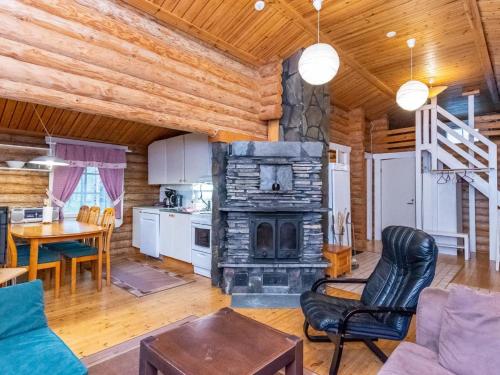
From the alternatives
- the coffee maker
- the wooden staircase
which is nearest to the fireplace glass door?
the coffee maker

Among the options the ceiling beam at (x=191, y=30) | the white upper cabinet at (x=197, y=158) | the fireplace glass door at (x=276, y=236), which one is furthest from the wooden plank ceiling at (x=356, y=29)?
the fireplace glass door at (x=276, y=236)

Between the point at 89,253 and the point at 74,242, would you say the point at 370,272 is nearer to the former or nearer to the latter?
the point at 89,253

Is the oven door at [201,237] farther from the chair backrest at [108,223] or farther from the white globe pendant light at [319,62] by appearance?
the white globe pendant light at [319,62]

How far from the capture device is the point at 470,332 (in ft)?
4.87

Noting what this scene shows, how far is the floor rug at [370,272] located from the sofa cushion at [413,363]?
7.39 ft

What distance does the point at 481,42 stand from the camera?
4.12 meters

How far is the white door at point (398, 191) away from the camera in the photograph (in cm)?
698

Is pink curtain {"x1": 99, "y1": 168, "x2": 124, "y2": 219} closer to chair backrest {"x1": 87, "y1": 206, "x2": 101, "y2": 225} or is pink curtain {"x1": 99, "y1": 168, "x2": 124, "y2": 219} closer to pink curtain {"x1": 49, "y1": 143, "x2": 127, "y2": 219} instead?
pink curtain {"x1": 49, "y1": 143, "x2": 127, "y2": 219}

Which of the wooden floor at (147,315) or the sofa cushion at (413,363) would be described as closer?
the sofa cushion at (413,363)

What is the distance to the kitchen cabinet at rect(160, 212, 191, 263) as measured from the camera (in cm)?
474

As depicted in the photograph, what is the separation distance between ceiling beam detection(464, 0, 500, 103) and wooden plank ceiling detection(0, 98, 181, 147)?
15.7 feet

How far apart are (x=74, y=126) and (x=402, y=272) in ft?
16.9

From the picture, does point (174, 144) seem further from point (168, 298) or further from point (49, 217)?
point (168, 298)

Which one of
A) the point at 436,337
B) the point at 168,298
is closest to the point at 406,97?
the point at 436,337
